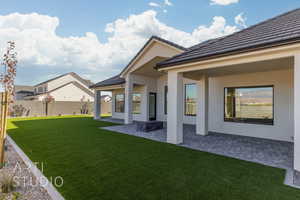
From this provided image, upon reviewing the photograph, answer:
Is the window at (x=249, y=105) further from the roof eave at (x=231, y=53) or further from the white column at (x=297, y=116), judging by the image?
the roof eave at (x=231, y=53)

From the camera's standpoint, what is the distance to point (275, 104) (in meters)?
7.17

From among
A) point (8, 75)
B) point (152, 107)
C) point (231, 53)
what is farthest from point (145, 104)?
point (8, 75)

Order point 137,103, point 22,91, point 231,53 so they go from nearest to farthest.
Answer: point 231,53
point 137,103
point 22,91

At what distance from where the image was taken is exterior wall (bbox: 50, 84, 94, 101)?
A: 1009 inches

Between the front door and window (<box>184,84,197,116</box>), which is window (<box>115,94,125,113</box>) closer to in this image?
the front door

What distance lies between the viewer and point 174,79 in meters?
6.27

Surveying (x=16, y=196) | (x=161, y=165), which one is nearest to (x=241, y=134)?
(x=161, y=165)

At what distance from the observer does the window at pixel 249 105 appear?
7496 mm

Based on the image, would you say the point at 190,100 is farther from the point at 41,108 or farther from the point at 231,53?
the point at 41,108

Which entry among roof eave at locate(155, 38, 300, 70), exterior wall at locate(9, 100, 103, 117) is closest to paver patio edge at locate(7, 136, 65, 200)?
roof eave at locate(155, 38, 300, 70)

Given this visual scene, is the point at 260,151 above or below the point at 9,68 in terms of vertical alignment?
below

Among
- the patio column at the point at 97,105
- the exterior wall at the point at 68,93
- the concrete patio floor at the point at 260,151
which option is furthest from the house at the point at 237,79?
the exterior wall at the point at 68,93

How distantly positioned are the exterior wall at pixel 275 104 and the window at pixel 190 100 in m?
1.72

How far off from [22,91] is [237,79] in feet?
132
